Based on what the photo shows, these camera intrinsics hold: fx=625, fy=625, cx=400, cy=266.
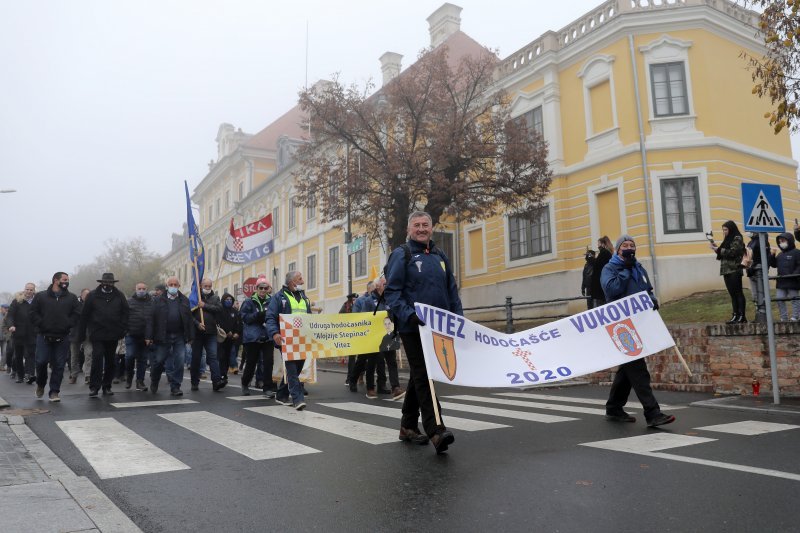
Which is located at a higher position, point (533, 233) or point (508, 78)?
point (508, 78)

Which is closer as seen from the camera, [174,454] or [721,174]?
[174,454]

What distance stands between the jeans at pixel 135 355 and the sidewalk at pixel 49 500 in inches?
266

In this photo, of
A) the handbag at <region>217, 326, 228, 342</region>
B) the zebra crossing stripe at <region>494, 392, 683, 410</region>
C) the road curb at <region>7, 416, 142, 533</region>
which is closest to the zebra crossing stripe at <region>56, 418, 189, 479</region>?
the road curb at <region>7, 416, 142, 533</region>

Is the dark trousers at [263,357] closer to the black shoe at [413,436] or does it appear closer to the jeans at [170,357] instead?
the jeans at [170,357]

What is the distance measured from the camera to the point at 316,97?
73.6 feet

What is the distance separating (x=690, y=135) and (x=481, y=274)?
34.0ft

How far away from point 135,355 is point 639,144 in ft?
59.2

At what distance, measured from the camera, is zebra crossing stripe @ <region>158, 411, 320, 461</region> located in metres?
5.55

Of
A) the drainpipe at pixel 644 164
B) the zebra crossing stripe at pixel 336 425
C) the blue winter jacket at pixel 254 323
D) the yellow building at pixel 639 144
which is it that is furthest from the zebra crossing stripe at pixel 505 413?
the yellow building at pixel 639 144

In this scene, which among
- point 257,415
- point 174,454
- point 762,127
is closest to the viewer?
point 174,454

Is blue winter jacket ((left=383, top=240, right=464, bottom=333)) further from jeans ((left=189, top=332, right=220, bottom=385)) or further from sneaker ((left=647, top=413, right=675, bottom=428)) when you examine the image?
jeans ((left=189, top=332, right=220, bottom=385))

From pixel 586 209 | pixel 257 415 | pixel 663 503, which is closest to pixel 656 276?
pixel 586 209

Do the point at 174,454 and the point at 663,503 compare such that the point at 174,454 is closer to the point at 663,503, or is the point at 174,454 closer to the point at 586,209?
the point at 663,503

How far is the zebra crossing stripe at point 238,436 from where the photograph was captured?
5.55 metres
